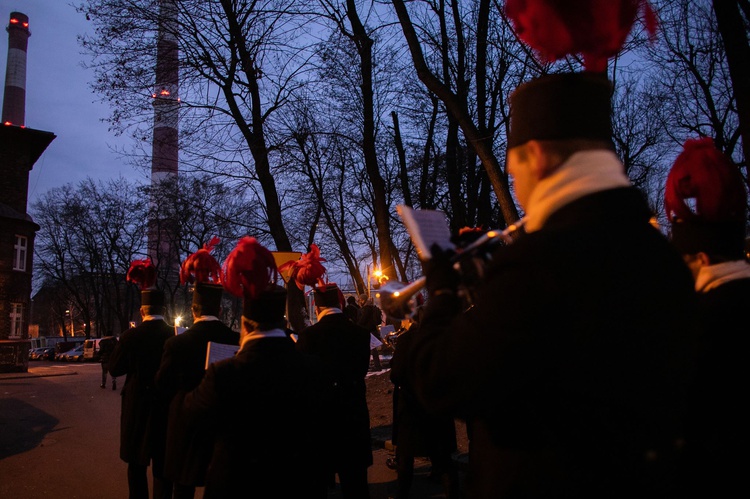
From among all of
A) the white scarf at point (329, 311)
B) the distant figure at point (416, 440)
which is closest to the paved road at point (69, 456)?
the distant figure at point (416, 440)

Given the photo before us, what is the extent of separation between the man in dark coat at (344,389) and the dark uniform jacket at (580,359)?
381 centimetres

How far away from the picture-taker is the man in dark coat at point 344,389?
17.4ft

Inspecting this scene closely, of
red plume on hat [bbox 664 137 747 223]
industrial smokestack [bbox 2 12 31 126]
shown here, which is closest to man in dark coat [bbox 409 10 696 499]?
red plume on hat [bbox 664 137 747 223]

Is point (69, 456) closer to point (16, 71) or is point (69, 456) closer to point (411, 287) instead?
point (411, 287)

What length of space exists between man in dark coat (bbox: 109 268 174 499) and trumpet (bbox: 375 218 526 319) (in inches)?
158

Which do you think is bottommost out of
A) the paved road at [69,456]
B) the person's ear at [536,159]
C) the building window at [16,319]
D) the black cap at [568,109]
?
the paved road at [69,456]

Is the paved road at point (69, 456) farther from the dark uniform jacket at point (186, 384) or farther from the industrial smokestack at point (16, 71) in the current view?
the industrial smokestack at point (16, 71)

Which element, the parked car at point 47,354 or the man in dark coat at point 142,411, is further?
the parked car at point 47,354

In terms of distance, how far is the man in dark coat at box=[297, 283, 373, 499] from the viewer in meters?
5.32

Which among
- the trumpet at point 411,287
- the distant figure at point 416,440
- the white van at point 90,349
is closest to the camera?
the trumpet at point 411,287

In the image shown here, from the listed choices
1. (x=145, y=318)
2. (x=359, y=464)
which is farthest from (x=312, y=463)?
(x=145, y=318)

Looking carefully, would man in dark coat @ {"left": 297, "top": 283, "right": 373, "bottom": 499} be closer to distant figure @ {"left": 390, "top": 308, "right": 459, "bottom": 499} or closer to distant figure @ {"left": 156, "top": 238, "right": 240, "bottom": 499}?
distant figure @ {"left": 390, "top": 308, "right": 459, "bottom": 499}

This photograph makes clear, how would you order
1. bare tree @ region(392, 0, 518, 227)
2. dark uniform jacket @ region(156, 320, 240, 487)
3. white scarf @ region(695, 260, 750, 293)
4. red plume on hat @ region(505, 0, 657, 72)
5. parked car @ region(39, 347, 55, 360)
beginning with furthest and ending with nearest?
parked car @ region(39, 347, 55, 360) < bare tree @ region(392, 0, 518, 227) < dark uniform jacket @ region(156, 320, 240, 487) < white scarf @ region(695, 260, 750, 293) < red plume on hat @ region(505, 0, 657, 72)

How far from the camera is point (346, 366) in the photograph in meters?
5.65
